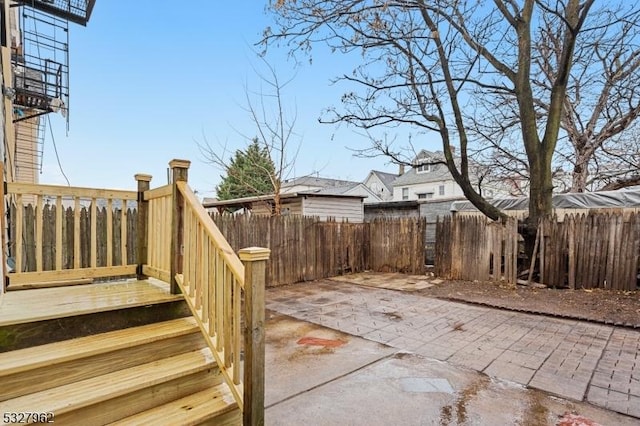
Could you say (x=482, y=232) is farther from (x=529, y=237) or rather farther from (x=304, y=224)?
(x=304, y=224)

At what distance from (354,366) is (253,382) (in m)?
1.61

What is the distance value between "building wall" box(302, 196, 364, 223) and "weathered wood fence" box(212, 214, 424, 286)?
2.32m

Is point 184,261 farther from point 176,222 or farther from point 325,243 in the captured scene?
point 325,243

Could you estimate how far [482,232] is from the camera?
7844 mm

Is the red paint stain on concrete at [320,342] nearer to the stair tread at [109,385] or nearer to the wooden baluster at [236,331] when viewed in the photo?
the stair tread at [109,385]

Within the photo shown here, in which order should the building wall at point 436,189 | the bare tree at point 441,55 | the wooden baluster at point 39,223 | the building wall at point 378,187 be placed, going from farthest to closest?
1. the building wall at point 378,187
2. the building wall at point 436,189
3. the bare tree at point 441,55
4. the wooden baluster at point 39,223

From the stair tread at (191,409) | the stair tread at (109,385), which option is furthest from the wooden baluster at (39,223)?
the stair tread at (191,409)

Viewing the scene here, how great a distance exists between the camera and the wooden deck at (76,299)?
2.32 m

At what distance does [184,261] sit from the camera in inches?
112

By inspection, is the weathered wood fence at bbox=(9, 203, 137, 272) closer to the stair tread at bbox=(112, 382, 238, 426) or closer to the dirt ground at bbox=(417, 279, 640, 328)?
the stair tread at bbox=(112, 382, 238, 426)

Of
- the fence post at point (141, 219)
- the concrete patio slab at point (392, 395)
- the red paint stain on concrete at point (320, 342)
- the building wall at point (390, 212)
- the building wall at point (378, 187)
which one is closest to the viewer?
the concrete patio slab at point (392, 395)

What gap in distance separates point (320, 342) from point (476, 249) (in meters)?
5.39

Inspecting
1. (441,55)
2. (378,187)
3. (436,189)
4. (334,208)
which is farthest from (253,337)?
(378,187)

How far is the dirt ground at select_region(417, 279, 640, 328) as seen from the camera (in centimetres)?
513
